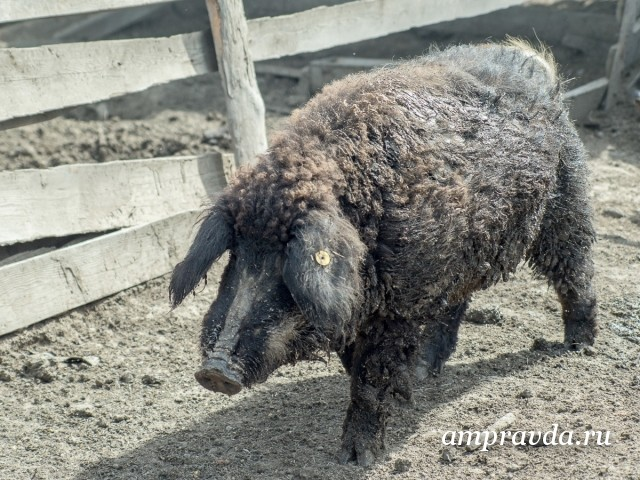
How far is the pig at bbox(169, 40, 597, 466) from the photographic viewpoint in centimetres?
350

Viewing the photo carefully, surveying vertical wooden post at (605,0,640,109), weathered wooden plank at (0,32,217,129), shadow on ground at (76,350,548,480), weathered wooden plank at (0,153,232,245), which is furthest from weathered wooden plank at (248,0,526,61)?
Answer: shadow on ground at (76,350,548,480)

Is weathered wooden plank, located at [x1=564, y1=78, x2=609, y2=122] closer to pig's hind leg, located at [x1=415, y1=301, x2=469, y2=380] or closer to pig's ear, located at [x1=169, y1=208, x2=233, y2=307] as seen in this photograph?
pig's hind leg, located at [x1=415, y1=301, x2=469, y2=380]

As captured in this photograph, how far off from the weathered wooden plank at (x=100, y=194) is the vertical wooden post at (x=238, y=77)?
256mm

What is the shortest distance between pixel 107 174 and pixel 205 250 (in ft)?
7.77

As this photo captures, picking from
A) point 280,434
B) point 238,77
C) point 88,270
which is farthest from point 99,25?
point 280,434

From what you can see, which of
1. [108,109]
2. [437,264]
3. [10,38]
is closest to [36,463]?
[437,264]

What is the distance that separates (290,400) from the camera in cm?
465

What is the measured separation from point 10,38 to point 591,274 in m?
8.76

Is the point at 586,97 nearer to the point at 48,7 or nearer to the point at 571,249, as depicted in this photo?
the point at 571,249

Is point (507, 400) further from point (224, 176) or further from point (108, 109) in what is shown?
point (108, 109)

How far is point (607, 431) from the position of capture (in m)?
4.05

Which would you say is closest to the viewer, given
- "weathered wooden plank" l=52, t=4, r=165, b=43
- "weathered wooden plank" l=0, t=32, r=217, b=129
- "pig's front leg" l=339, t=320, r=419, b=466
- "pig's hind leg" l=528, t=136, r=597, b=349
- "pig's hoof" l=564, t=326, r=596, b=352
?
"pig's front leg" l=339, t=320, r=419, b=466

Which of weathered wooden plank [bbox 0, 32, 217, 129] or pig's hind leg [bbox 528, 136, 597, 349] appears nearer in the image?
pig's hind leg [bbox 528, 136, 597, 349]

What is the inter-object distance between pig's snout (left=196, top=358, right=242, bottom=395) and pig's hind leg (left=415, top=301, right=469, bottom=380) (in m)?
1.58
